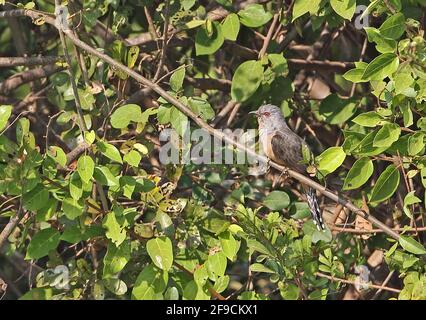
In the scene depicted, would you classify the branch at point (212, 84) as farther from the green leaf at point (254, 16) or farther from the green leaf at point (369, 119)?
the green leaf at point (369, 119)

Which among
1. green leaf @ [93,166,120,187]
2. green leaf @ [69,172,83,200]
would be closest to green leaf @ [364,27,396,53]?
green leaf @ [93,166,120,187]

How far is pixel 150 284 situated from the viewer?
455 cm

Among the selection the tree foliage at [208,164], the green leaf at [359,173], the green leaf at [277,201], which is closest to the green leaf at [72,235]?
the tree foliage at [208,164]

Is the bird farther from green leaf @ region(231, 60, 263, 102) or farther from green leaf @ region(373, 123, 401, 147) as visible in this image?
green leaf @ region(373, 123, 401, 147)

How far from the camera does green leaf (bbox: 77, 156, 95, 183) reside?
13.5 feet

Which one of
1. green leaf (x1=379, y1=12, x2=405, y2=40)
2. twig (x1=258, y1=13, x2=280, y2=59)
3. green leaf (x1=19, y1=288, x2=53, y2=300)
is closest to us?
green leaf (x1=379, y1=12, x2=405, y2=40)

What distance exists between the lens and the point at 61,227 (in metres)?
4.73

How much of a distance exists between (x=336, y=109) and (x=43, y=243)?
1972 millimetres

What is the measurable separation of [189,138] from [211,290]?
0.83 metres

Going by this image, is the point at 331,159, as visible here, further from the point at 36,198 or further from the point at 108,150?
the point at 36,198

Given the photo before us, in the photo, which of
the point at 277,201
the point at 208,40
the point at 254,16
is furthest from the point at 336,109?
the point at 208,40

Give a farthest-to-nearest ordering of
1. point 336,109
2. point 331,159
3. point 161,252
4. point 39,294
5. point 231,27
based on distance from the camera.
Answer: point 336,109 < point 231,27 < point 39,294 < point 161,252 < point 331,159

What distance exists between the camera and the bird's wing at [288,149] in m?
5.59

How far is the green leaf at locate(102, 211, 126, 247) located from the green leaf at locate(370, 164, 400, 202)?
49.4 inches
